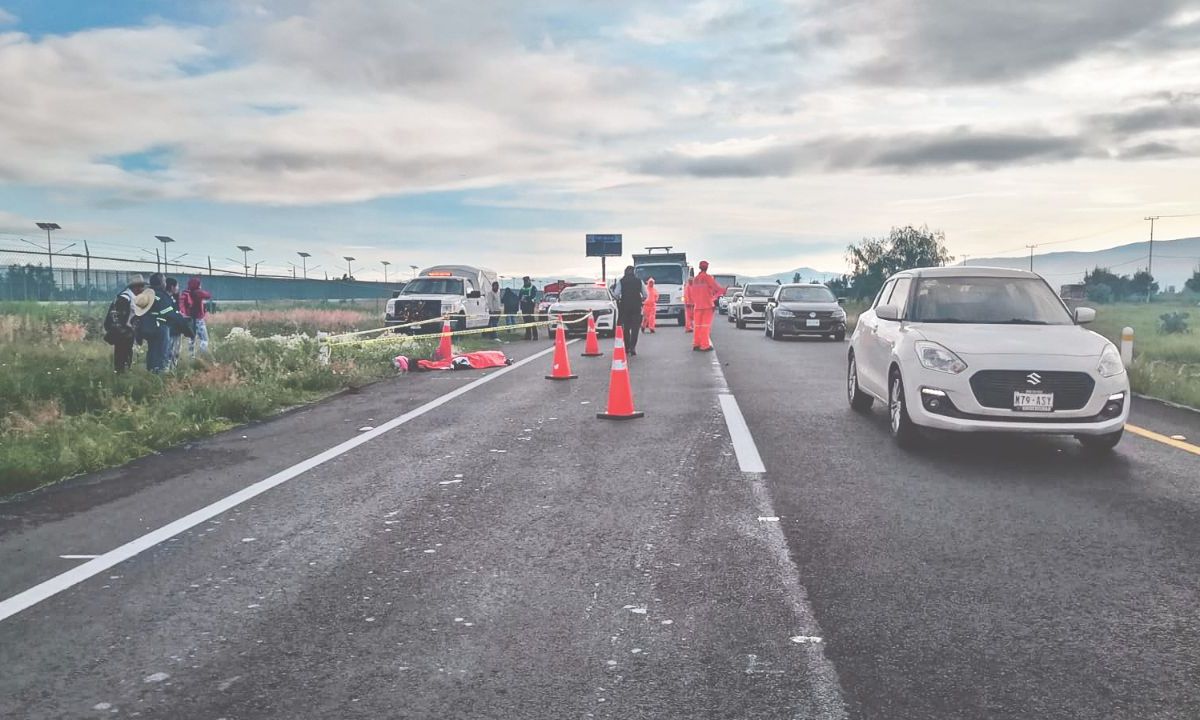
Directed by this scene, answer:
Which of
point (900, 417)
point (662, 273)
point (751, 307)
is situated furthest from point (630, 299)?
point (662, 273)

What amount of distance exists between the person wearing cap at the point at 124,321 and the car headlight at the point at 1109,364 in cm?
1336

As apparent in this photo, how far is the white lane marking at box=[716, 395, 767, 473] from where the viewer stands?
26.1ft

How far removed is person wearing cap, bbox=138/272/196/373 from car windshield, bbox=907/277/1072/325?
37.3ft

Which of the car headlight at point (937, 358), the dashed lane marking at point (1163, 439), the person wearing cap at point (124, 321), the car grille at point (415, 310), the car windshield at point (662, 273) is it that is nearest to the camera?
the car headlight at point (937, 358)

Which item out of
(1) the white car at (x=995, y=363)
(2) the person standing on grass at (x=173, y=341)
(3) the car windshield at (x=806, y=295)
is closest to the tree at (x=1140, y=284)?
(3) the car windshield at (x=806, y=295)

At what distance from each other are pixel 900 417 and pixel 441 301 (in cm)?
1826

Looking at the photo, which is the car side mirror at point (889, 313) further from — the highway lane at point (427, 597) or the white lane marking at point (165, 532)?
the white lane marking at point (165, 532)

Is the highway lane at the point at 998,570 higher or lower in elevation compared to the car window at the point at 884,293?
lower

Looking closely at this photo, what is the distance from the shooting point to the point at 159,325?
15.0 meters

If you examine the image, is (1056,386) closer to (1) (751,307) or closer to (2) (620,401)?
(2) (620,401)

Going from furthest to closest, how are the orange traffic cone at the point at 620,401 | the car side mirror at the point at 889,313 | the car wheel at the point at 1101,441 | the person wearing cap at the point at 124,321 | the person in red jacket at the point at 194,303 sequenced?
the person in red jacket at the point at 194,303 → the person wearing cap at the point at 124,321 → the orange traffic cone at the point at 620,401 → the car side mirror at the point at 889,313 → the car wheel at the point at 1101,441

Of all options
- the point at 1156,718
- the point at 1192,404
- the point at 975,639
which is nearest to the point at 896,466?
the point at 975,639

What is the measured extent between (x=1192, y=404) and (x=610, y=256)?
191 feet

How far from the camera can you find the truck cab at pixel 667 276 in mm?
39000
